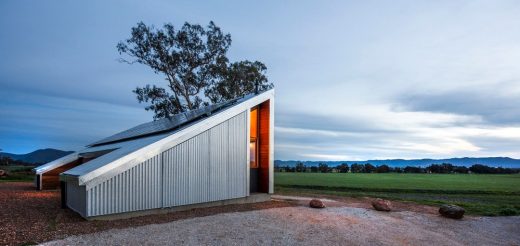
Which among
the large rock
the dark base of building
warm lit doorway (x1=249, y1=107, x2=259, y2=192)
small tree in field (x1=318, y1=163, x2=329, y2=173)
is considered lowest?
small tree in field (x1=318, y1=163, x2=329, y2=173)

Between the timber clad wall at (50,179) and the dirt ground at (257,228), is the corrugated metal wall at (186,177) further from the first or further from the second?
the timber clad wall at (50,179)

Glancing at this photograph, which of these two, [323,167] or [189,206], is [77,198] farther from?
[323,167]

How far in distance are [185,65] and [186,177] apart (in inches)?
640

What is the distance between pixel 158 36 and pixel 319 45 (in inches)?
485

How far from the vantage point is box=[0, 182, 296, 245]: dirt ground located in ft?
23.5

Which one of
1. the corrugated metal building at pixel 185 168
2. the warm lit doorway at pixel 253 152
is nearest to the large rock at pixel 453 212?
the corrugated metal building at pixel 185 168

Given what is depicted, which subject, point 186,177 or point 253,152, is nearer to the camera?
point 186,177

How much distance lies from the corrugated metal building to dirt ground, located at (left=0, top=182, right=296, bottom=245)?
0.41 meters

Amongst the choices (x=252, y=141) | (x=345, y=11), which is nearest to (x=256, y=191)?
(x=252, y=141)

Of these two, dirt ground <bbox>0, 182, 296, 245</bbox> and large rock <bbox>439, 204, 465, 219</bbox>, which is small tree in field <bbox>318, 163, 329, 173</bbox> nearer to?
large rock <bbox>439, 204, 465, 219</bbox>

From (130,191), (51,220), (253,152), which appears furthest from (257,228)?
(253,152)

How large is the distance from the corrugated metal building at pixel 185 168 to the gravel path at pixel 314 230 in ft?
5.12

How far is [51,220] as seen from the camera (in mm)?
9031

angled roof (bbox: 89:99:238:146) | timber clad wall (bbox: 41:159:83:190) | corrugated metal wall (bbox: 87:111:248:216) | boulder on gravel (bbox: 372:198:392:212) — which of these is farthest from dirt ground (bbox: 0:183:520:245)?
timber clad wall (bbox: 41:159:83:190)
